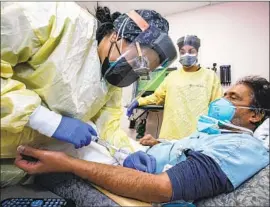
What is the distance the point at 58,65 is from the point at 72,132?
22 cm

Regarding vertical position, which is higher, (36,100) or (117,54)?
(117,54)

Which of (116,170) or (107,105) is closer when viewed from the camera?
(116,170)

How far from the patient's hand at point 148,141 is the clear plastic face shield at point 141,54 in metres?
0.44

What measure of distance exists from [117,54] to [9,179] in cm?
58

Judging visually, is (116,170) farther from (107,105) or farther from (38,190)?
(107,105)

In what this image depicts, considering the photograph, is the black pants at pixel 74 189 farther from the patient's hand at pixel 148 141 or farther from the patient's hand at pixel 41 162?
the patient's hand at pixel 148 141

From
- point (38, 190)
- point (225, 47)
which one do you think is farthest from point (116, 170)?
point (225, 47)

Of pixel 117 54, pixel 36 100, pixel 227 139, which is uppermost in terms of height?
pixel 117 54

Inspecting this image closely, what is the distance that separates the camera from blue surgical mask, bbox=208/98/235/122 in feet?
3.38

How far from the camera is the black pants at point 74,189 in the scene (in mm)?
677

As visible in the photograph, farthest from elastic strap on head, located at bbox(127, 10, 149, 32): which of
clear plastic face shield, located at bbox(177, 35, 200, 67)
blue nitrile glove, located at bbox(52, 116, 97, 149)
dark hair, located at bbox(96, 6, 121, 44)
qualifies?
clear plastic face shield, located at bbox(177, 35, 200, 67)

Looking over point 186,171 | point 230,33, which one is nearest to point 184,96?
point 230,33

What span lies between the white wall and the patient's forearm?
840 millimetres

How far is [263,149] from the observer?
2.31 feet
